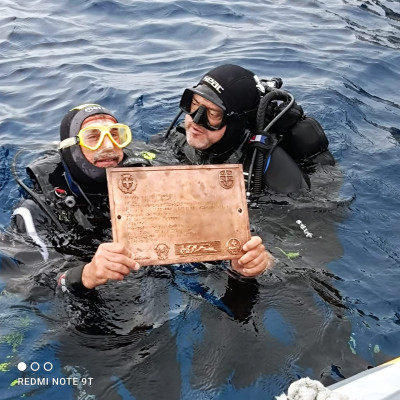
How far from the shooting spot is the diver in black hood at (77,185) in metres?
3.97

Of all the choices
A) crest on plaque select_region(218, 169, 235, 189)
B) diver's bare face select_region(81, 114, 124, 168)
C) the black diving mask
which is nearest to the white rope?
crest on plaque select_region(218, 169, 235, 189)

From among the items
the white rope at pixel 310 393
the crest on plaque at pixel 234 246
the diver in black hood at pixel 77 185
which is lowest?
the diver in black hood at pixel 77 185

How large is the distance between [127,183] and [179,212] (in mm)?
357

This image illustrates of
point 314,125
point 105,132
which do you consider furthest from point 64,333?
point 314,125

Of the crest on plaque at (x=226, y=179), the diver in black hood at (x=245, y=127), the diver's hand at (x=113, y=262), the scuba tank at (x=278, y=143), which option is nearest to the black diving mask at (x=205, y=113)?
the diver in black hood at (x=245, y=127)

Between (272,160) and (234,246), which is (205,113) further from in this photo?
(234,246)

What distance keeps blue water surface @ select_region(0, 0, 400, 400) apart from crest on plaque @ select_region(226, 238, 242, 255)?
667mm

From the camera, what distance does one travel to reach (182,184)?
10.7ft

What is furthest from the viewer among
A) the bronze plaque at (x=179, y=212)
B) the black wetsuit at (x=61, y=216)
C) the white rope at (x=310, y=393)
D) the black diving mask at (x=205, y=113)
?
the black diving mask at (x=205, y=113)

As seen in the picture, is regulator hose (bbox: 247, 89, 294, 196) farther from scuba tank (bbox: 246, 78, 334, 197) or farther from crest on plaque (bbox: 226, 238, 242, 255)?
crest on plaque (bbox: 226, 238, 242, 255)

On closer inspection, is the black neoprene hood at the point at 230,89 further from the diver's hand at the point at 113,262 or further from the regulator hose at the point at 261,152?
the diver's hand at the point at 113,262

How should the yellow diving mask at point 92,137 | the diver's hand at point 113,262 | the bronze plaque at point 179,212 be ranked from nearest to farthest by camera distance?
the diver's hand at point 113,262 < the bronze plaque at point 179,212 < the yellow diving mask at point 92,137

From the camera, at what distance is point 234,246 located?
328cm

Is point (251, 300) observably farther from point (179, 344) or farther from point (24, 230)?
point (24, 230)
